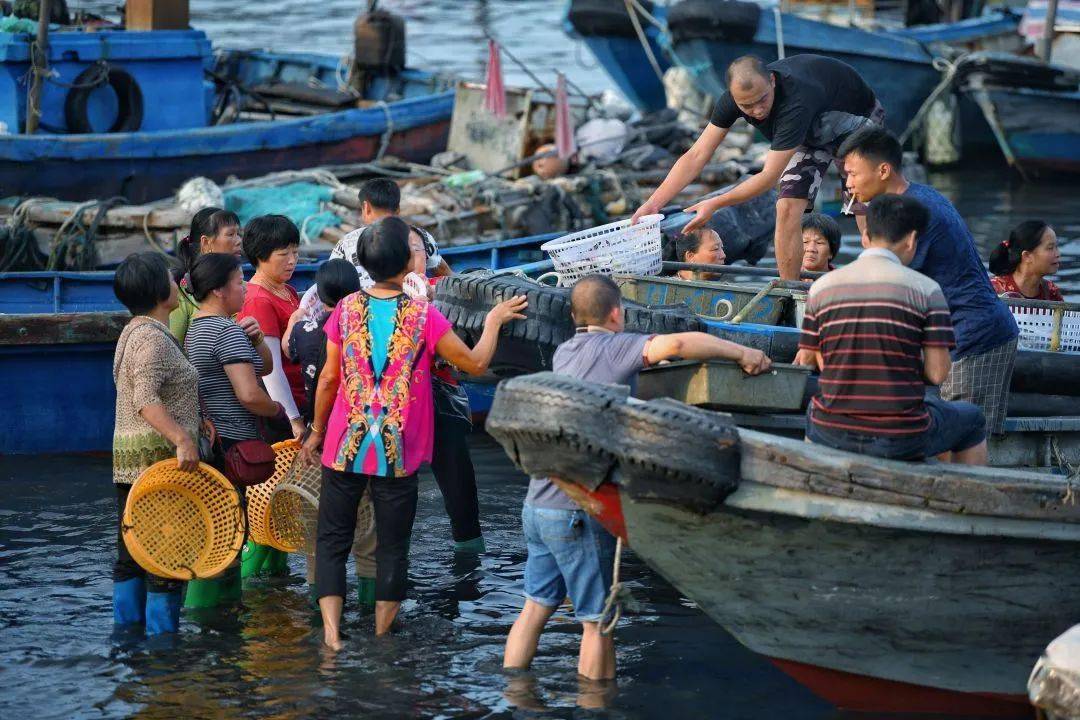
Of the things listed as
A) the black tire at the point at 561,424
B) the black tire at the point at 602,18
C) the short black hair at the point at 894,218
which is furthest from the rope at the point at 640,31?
the black tire at the point at 561,424

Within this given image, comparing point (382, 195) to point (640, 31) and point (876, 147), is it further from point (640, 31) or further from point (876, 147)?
point (640, 31)

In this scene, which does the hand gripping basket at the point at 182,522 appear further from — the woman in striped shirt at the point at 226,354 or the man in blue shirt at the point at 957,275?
the man in blue shirt at the point at 957,275

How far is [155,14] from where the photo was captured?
13.1m

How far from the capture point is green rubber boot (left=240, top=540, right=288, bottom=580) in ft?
23.5

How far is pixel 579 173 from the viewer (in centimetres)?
1320

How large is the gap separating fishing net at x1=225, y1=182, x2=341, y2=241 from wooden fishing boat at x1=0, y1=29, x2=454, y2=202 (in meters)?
1.08

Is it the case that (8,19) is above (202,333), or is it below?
above

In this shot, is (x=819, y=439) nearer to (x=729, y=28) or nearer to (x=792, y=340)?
(x=792, y=340)

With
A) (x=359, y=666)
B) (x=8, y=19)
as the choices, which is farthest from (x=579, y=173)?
(x=359, y=666)

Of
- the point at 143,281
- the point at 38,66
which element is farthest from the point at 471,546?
the point at 38,66

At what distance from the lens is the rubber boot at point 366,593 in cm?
670

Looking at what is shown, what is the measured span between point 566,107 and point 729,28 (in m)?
6.32

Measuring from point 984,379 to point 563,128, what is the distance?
7394mm

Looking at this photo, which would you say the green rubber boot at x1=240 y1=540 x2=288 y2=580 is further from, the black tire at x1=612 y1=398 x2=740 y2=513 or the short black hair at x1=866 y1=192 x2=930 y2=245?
the short black hair at x1=866 y1=192 x2=930 y2=245
